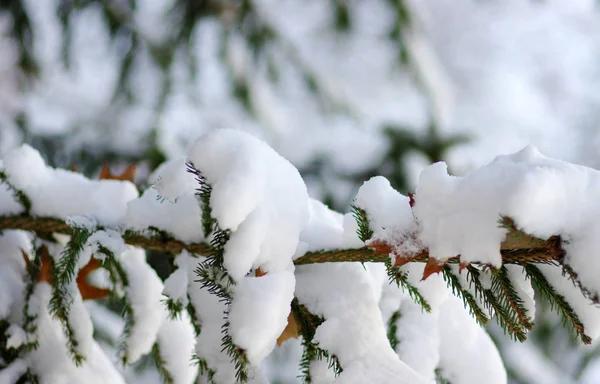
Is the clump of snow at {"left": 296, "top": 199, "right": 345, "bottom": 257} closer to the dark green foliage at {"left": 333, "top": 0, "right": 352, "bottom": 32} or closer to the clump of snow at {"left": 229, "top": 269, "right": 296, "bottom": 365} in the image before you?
the clump of snow at {"left": 229, "top": 269, "right": 296, "bottom": 365}

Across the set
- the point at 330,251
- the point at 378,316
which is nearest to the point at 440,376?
the point at 378,316

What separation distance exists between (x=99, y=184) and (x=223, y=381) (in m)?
0.47

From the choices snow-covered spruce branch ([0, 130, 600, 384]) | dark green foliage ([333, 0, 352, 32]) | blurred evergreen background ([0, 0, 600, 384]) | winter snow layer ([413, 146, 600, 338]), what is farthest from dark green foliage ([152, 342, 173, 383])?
dark green foliage ([333, 0, 352, 32])

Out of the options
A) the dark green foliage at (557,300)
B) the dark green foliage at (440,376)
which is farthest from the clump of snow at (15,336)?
the dark green foliage at (557,300)

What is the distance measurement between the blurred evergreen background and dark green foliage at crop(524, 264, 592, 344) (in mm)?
1593

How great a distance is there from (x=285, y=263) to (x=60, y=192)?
51 cm

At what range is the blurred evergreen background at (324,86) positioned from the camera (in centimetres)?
279

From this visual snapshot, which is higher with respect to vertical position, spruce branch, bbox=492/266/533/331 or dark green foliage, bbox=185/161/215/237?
→ dark green foliage, bbox=185/161/215/237

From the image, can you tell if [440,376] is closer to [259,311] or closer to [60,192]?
[259,311]

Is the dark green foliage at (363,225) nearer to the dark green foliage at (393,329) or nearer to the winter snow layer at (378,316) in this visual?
the winter snow layer at (378,316)

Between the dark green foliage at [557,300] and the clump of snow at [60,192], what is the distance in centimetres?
66

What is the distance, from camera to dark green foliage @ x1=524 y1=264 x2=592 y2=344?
2.11ft

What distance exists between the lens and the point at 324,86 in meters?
4.16

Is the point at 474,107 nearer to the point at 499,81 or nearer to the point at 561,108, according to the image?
the point at 499,81
